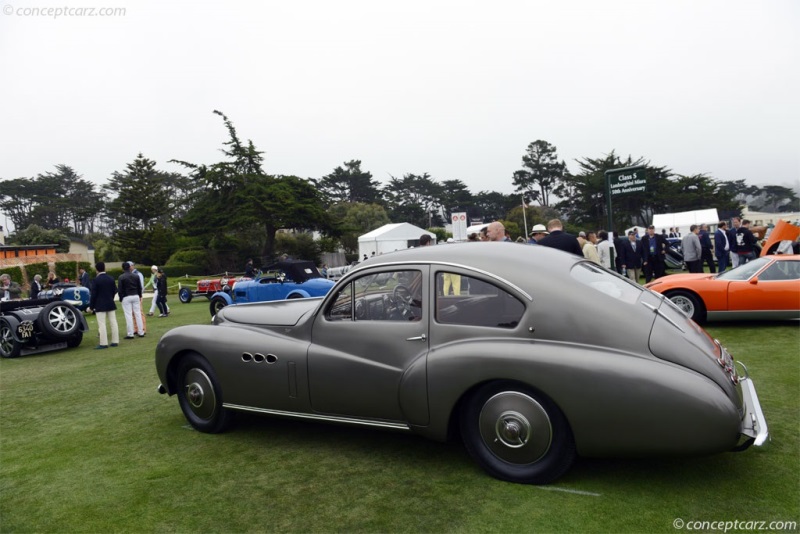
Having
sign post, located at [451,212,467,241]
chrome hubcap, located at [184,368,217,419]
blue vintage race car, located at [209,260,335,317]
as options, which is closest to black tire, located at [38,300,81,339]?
blue vintage race car, located at [209,260,335,317]

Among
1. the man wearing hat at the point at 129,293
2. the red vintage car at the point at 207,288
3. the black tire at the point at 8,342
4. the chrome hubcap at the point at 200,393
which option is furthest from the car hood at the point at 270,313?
the red vintage car at the point at 207,288

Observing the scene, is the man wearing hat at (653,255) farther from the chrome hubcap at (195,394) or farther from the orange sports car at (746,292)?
the chrome hubcap at (195,394)

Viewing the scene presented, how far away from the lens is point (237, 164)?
141 ft

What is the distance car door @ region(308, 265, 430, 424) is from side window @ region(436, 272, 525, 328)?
0.42 ft

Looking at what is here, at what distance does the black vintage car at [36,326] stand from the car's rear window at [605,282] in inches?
406

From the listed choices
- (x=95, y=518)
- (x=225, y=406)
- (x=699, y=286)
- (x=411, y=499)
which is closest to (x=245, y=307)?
(x=225, y=406)

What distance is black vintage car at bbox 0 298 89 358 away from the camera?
1026 cm

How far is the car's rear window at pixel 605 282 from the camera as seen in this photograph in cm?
361

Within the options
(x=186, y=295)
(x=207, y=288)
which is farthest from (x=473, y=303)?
(x=186, y=295)

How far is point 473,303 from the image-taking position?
3.69 meters

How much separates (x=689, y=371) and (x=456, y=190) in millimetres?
87908

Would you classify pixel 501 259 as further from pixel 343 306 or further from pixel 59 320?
pixel 59 320

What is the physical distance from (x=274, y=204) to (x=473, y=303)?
1530 inches

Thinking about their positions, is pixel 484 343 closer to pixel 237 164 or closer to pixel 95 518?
pixel 95 518
